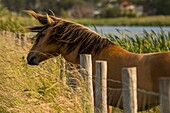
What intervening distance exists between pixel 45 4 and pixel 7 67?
76899mm

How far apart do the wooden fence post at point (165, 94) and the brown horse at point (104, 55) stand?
97 cm

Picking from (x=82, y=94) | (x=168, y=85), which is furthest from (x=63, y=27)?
(x=168, y=85)

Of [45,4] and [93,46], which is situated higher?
[45,4]

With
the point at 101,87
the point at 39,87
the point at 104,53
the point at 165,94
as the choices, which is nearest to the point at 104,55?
the point at 104,53

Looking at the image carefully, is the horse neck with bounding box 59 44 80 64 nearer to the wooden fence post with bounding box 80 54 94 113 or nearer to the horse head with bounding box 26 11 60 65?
the horse head with bounding box 26 11 60 65

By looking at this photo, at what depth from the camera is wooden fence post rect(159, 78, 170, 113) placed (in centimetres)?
445

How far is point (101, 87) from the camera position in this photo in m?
6.17

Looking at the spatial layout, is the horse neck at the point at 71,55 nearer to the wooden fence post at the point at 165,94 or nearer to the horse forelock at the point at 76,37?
the horse forelock at the point at 76,37

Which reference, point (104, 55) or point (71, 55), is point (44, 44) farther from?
point (104, 55)

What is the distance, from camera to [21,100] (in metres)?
7.30

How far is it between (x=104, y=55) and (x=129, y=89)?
2.13 metres

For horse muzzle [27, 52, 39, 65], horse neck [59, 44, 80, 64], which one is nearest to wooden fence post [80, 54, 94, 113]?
horse neck [59, 44, 80, 64]

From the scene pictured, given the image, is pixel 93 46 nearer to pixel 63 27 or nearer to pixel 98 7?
pixel 63 27

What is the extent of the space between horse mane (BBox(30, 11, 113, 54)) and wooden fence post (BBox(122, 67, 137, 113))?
2.22 m
